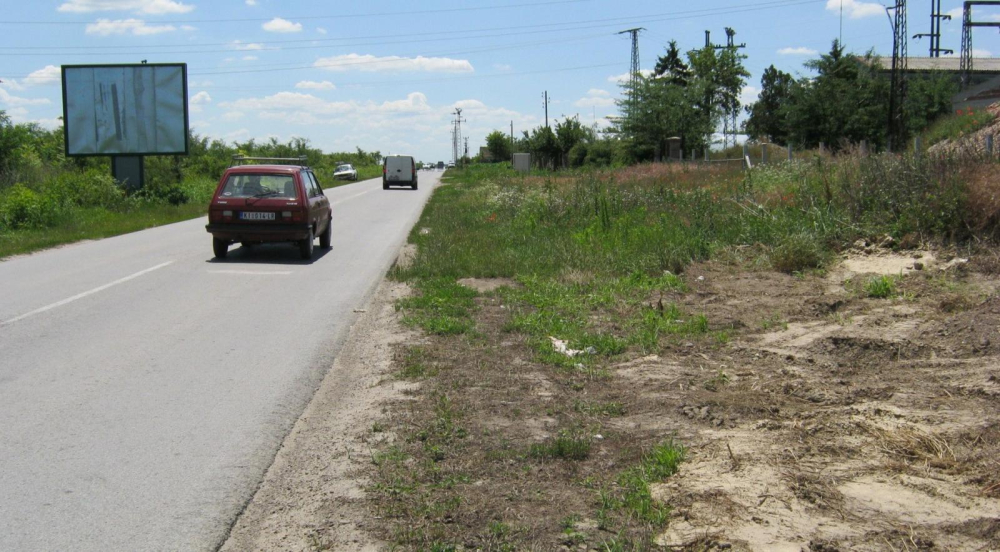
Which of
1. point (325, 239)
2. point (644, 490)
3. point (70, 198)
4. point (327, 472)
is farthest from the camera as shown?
point (70, 198)

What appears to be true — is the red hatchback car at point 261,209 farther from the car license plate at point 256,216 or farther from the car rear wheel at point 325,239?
the car rear wheel at point 325,239

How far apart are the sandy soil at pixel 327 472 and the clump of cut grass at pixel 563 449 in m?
0.93

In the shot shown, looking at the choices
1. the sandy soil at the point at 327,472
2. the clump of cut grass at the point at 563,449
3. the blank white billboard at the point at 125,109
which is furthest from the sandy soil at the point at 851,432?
the blank white billboard at the point at 125,109

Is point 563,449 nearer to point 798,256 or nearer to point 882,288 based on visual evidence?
point 882,288

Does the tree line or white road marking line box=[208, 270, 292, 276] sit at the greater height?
the tree line

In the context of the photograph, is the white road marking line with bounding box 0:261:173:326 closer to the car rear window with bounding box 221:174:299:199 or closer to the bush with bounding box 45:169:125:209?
the car rear window with bounding box 221:174:299:199

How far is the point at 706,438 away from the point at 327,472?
2.15 m

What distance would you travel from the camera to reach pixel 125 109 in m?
30.6

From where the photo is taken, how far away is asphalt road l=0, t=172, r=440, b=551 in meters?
4.10

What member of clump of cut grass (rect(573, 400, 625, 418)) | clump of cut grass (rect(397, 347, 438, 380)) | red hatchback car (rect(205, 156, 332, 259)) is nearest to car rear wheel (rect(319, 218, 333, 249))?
red hatchback car (rect(205, 156, 332, 259))

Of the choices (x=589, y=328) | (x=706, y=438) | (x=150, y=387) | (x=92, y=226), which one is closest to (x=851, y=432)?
(x=706, y=438)

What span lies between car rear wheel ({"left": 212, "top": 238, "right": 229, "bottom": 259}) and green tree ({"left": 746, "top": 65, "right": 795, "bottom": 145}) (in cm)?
5061

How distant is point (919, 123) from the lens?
142ft

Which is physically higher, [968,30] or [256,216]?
[968,30]
